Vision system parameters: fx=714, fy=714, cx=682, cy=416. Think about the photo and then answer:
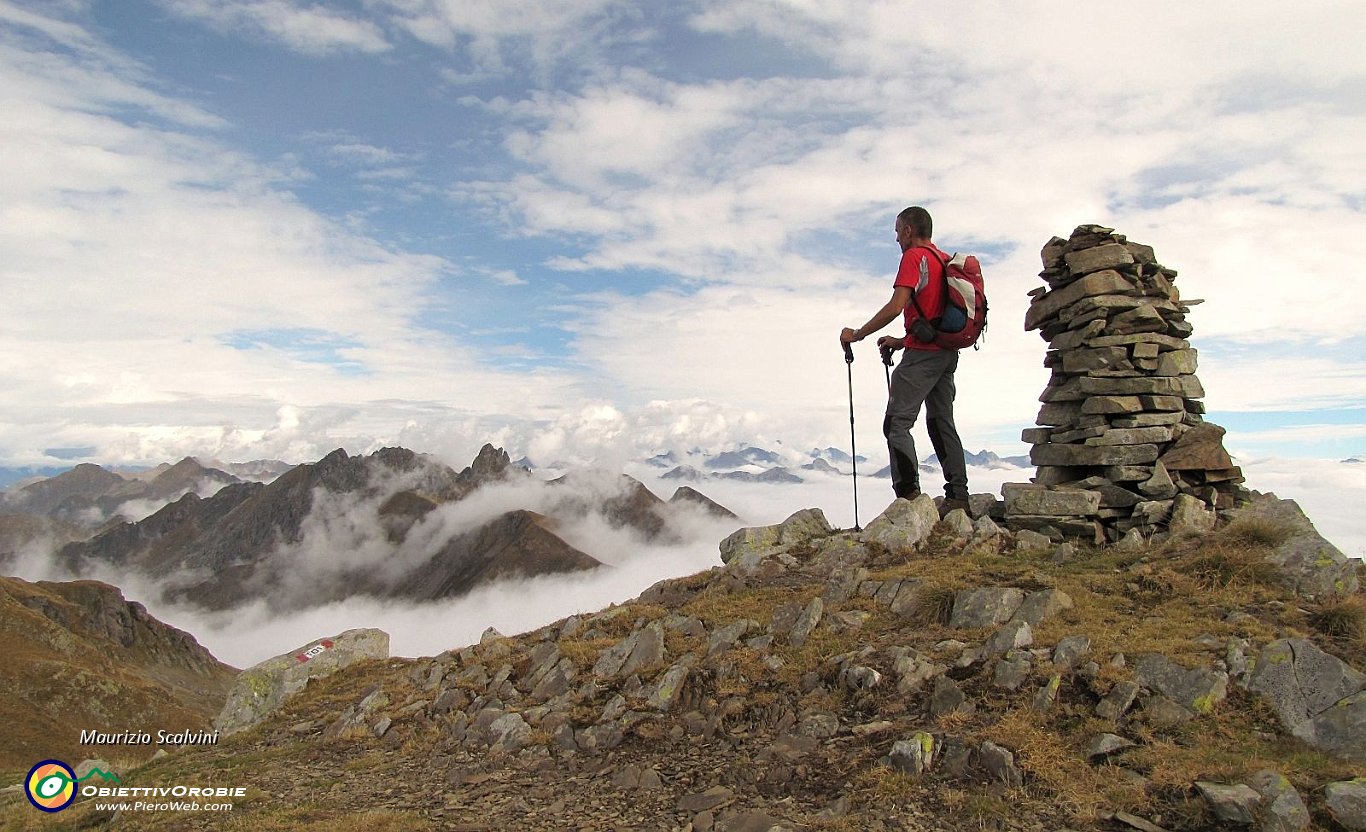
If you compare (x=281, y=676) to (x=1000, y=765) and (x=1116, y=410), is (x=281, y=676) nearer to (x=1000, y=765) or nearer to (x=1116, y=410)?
(x=1000, y=765)

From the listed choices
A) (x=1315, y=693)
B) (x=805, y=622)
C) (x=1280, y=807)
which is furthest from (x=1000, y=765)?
(x=805, y=622)

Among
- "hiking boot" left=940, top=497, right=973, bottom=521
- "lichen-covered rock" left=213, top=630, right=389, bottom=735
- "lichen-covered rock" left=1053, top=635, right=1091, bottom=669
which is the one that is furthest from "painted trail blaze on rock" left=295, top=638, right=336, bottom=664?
"lichen-covered rock" left=1053, top=635, right=1091, bottom=669

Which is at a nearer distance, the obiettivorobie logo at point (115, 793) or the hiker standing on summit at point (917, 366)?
the obiettivorobie logo at point (115, 793)

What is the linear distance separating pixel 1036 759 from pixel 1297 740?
2.60 m

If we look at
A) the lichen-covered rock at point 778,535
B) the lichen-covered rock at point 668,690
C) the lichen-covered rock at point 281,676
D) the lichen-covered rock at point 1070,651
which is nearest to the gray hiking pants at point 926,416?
the lichen-covered rock at point 778,535

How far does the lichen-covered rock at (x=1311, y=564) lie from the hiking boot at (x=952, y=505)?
220 inches

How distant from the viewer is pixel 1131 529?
14578 millimetres

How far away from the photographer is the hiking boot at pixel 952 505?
54.5 feet

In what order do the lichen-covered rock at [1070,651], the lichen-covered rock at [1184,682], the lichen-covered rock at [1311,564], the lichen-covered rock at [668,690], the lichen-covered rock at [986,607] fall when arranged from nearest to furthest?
1. the lichen-covered rock at [1184,682]
2. the lichen-covered rock at [1070,651]
3. the lichen-covered rock at [1311,564]
4. the lichen-covered rock at [986,607]
5. the lichen-covered rock at [668,690]

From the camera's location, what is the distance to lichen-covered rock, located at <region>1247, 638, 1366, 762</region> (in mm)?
7039

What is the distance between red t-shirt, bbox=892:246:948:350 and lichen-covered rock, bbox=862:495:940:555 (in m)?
4.24

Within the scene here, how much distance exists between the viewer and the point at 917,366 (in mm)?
15070

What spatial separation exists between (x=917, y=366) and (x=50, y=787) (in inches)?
675

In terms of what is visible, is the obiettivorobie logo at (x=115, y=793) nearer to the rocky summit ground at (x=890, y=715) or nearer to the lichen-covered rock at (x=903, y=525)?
the rocky summit ground at (x=890, y=715)
